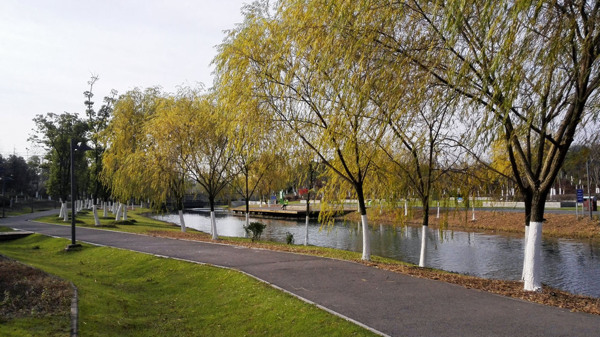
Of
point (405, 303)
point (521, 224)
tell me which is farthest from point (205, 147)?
point (521, 224)

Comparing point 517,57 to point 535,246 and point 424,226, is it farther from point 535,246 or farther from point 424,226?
point 424,226

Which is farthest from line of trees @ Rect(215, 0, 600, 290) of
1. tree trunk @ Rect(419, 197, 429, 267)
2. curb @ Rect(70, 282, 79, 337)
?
curb @ Rect(70, 282, 79, 337)

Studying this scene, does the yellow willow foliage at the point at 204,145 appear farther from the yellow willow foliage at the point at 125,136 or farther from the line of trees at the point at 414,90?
the line of trees at the point at 414,90

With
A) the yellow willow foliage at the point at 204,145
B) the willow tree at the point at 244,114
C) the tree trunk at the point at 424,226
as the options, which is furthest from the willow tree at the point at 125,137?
the tree trunk at the point at 424,226

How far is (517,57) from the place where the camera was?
287 inches

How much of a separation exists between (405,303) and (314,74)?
21.2ft

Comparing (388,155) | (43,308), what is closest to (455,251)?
(388,155)

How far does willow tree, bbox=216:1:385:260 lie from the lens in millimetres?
9336

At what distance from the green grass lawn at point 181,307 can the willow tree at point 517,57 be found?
15.4 feet

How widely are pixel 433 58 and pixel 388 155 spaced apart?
15.8 ft

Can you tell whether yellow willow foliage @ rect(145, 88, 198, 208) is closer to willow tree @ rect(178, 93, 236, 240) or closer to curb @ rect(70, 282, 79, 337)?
willow tree @ rect(178, 93, 236, 240)

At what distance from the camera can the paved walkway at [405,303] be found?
20.7ft

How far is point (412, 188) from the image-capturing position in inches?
557

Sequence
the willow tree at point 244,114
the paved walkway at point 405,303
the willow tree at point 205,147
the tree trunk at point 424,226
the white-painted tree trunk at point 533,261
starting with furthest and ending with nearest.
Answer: the willow tree at point 205,147 → the tree trunk at point 424,226 → the willow tree at point 244,114 → the white-painted tree trunk at point 533,261 → the paved walkway at point 405,303
